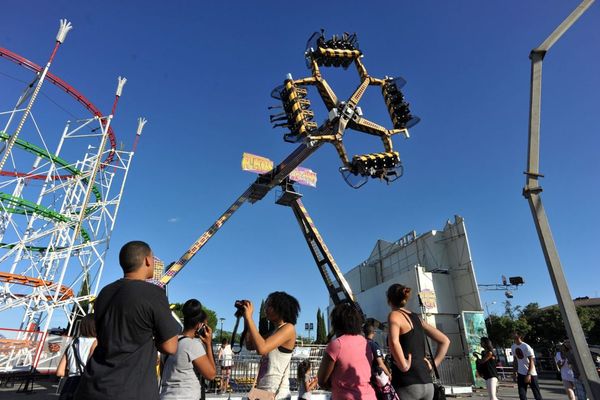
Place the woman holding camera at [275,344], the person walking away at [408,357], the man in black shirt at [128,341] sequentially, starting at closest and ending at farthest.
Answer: the man in black shirt at [128,341] < the woman holding camera at [275,344] < the person walking away at [408,357]

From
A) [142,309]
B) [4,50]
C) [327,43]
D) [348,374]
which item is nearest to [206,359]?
[142,309]

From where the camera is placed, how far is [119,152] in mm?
23688

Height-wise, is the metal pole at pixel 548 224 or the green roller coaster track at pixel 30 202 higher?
the green roller coaster track at pixel 30 202

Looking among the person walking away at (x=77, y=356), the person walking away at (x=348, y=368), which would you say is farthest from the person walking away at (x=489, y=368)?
the person walking away at (x=77, y=356)

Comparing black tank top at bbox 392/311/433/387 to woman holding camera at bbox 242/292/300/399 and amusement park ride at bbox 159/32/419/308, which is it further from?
amusement park ride at bbox 159/32/419/308

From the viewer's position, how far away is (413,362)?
3164 mm

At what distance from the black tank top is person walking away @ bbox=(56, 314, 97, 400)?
3.02m

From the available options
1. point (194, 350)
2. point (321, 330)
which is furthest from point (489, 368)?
point (321, 330)

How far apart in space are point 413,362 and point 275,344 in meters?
1.31

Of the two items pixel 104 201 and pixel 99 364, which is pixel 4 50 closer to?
pixel 104 201

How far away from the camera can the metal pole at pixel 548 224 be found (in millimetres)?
2890

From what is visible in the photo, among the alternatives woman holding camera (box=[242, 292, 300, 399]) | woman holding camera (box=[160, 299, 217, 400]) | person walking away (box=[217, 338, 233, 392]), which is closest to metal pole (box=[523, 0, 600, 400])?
woman holding camera (box=[242, 292, 300, 399])

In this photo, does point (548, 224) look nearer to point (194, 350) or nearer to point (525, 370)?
point (194, 350)

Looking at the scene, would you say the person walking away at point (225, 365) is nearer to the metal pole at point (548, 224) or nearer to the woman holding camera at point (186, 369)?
the woman holding camera at point (186, 369)
